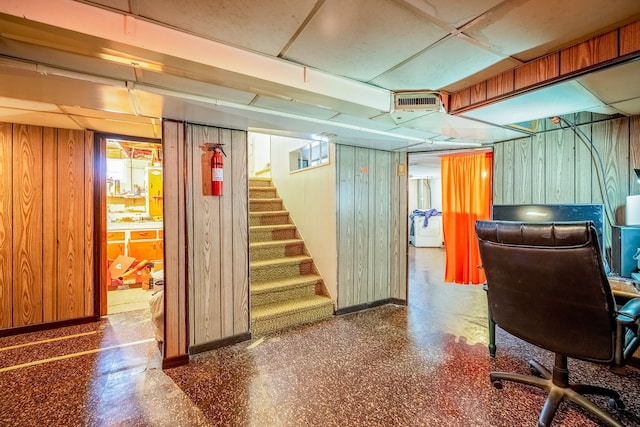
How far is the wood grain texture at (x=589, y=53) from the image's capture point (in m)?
1.41

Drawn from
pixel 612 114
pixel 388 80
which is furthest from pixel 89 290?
pixel 612 114

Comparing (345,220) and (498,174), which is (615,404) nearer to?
(498,174)

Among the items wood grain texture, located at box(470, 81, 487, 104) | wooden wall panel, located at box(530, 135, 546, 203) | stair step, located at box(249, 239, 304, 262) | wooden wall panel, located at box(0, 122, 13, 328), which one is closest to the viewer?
wood grain texture, located at box(470, 81, 487, 104)

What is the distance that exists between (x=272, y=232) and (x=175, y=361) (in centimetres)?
198

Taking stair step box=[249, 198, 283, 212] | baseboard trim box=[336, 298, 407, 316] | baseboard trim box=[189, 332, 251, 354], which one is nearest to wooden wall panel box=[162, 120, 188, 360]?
baseboard trim box=[189, 332, 251, 354]

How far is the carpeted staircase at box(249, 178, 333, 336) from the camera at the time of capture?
298 cm

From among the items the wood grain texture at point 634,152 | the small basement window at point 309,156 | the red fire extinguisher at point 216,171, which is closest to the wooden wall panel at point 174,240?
the red fire extinguisher at point 216,171

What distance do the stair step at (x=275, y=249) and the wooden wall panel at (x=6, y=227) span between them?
2301 millimetres

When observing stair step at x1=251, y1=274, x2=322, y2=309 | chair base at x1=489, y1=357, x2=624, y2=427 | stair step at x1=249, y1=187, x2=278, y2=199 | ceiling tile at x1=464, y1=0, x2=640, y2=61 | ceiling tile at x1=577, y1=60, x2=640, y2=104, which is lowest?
chair base at x1=489, y1=357, x2=624, y2=427

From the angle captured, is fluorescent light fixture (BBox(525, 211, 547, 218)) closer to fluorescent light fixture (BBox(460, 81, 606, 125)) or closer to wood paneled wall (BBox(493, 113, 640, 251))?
wood paneled wall (BBox(493, 113, 640, 251))

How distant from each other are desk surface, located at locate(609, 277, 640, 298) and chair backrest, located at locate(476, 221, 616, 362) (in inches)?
25.1

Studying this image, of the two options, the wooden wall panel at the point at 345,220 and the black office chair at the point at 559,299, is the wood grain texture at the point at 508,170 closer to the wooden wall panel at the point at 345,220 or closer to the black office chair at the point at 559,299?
the wooden wall panel at the point at 345,220

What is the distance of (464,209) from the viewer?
4254 millimetres

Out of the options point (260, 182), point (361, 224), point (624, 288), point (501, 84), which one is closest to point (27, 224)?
point (260, 182)
